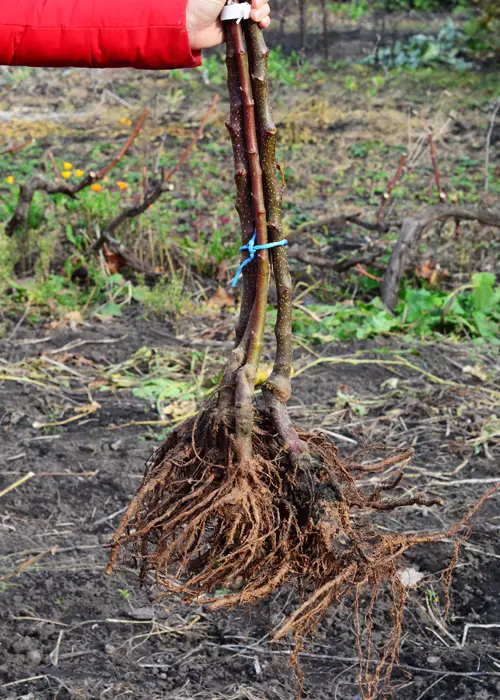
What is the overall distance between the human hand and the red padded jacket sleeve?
3 centimetres

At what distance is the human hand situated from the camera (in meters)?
1.83

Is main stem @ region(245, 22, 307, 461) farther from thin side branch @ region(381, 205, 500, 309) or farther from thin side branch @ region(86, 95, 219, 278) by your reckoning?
thin side branch @ region(86, 95, 219, 278)

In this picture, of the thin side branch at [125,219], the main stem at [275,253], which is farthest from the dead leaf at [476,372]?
the main stem at [275,253]

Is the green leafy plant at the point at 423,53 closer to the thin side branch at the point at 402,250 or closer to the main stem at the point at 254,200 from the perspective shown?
the thin side branch at the point at 402,250

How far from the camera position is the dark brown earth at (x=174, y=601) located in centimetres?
235

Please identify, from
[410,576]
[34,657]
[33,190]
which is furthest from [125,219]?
[34,657]

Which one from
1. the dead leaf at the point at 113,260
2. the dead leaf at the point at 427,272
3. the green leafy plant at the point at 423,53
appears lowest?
the dead leaf at the point at 113,260

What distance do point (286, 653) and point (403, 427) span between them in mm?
1401

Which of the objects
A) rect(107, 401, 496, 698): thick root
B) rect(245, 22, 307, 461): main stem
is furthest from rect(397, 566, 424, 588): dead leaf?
rect(245, 22, 307, 461): main stem

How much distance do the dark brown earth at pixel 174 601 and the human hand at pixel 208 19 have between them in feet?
4.87

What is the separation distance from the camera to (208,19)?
1.87 m

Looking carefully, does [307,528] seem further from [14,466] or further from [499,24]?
[499,24]

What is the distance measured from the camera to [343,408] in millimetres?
3803

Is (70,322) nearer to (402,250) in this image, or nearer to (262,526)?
(402,250)
